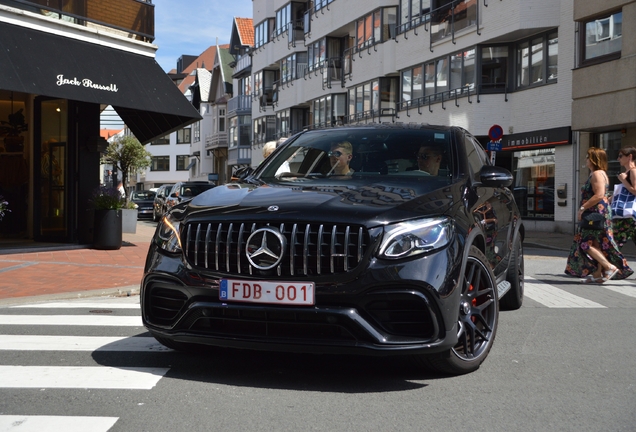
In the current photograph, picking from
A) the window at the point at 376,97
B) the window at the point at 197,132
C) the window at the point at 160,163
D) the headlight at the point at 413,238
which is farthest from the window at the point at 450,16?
the window at the point at 160,163

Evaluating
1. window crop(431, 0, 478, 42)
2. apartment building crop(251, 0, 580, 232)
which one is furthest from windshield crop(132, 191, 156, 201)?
window crop(431, 0, 478, 42)

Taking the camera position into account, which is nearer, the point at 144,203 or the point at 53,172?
the point at 53,172

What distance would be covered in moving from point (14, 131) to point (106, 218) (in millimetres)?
3671

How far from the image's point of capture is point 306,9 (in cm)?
5003

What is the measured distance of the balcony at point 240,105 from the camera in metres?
63.8

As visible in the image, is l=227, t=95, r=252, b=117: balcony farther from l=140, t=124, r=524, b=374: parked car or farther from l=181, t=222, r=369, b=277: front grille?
l=181, t=222, r=369, b=277: front grille

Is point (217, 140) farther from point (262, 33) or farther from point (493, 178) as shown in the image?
point (493, 178)

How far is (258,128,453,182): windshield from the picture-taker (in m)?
5.84

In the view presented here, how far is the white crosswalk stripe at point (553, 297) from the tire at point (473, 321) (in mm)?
3442

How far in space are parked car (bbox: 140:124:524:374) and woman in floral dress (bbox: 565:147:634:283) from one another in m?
5.95

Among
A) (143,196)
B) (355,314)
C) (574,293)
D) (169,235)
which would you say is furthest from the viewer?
(143,196)

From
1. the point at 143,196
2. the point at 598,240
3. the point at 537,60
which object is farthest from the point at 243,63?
the point at 598,240

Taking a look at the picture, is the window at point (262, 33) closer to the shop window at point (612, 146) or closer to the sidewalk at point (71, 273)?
the shop window at point (612, 146)

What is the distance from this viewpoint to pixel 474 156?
677 centimetres
